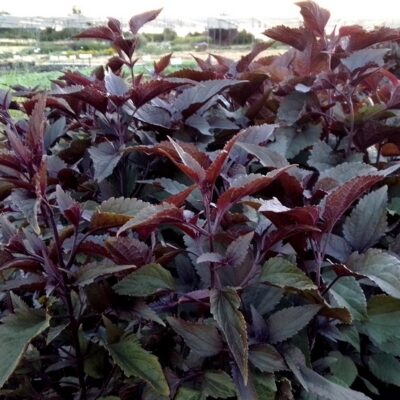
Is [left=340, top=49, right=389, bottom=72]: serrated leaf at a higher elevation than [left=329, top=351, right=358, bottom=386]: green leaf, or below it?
higher

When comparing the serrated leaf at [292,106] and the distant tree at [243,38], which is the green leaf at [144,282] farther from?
the distant tree at [243,38]

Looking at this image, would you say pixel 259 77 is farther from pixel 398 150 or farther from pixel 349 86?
pixel 398 150

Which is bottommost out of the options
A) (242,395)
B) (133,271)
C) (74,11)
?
(74,11)

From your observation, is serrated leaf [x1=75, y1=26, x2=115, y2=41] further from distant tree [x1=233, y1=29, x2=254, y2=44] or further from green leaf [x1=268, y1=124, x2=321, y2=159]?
distant tree [x1=233, y1=29, x2=254, y2=44]

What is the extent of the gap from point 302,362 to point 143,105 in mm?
623

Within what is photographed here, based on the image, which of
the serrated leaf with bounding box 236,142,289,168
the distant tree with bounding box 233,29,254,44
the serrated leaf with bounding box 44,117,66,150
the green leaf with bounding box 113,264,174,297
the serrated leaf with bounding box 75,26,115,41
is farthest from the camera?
the distant tree with bounding box 233,29,254,44

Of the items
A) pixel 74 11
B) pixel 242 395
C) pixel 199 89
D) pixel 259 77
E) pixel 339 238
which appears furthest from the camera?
pixel 74 11

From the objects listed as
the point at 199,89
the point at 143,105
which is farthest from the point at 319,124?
the point at 143,105

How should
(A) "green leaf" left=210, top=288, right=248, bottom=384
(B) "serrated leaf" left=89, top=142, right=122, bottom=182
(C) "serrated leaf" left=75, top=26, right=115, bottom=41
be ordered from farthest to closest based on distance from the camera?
(C) "serrated leaf" left=75, top=26, right=115, bottom=41 < (B) "serrated leaf" left=89, top=142, right=122, bottom=182 < (A) "green leaf" left=210, top=288, right=248, bottom=384

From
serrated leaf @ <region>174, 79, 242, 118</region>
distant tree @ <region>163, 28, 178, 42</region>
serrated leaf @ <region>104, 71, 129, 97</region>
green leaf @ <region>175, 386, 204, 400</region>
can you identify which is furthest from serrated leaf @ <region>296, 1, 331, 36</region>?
distant tree @ <region>163, 28, 178, 42</region>

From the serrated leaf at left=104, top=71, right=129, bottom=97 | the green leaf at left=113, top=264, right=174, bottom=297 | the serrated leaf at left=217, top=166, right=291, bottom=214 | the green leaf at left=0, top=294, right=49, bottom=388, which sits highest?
the serrated leaf at left=104, top=71, right=129, bottom=97

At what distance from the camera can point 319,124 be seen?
1.22m

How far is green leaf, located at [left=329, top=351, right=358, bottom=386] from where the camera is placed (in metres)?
0.90

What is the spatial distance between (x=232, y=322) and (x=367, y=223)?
0.33 metres
